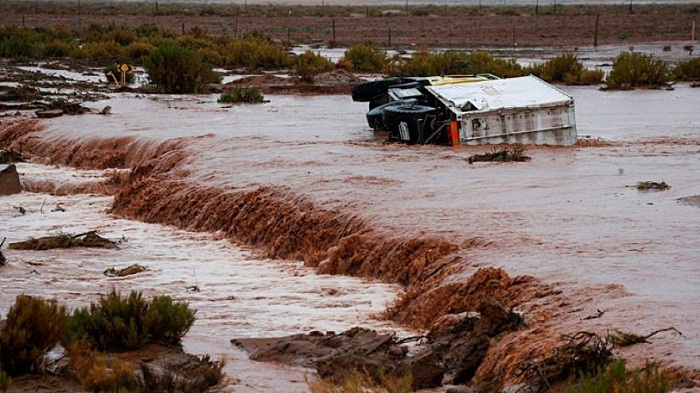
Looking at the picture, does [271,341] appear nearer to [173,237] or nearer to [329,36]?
[173,237]

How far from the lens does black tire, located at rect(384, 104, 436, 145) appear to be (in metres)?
21.6

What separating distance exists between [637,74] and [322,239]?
866 inches

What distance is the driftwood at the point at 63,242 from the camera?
610 inches

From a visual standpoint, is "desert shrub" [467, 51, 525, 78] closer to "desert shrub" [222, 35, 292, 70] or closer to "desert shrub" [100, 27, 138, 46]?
"desert shrub" [222, 35, 292, 70]

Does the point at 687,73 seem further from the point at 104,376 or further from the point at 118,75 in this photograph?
the point at 104,376

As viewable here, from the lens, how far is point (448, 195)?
1602cm

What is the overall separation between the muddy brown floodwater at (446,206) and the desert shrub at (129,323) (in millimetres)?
2242

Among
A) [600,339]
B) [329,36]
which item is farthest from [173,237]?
[329,36]

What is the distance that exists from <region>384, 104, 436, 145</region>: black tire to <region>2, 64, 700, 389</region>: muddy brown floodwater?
0.43m

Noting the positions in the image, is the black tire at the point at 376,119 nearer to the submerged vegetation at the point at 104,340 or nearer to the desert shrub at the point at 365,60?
the submerged vegetation at the point at 104,340

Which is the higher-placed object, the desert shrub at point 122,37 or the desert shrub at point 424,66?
the desert shrub at point 122,37

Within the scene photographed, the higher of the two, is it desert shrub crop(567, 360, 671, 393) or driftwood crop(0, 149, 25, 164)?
desert shrub crop(567, 360, 671, 393)

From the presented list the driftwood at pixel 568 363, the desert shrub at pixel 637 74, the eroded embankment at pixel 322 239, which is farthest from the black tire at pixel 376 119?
the driftwood at pixel 568 363

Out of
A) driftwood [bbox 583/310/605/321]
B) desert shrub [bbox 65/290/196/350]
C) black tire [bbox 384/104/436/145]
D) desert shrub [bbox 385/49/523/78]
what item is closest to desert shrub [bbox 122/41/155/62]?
desert shrub [bbox 385/49/523/78]
